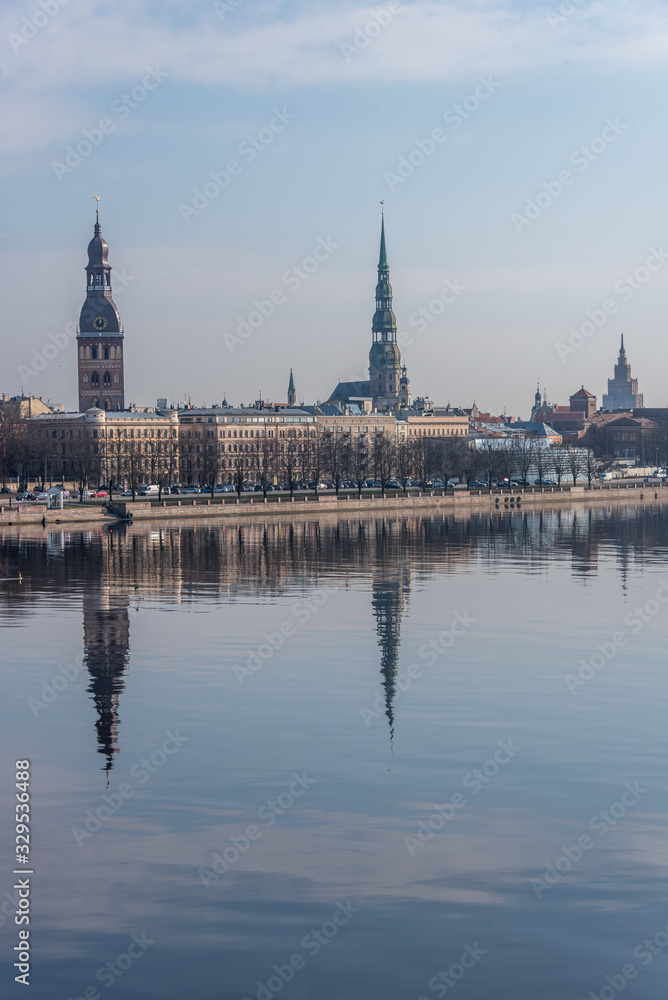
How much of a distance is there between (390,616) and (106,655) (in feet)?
31.5

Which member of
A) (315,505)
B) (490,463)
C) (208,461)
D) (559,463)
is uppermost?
(208,461)

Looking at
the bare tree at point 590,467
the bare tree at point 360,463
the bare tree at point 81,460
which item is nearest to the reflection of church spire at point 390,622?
the bare tree at point 81,460

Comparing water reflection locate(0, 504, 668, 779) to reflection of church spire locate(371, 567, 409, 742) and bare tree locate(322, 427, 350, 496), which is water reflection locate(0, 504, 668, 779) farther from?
bare tree locate(322, 427, 350, 496)

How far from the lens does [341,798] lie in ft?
65.2

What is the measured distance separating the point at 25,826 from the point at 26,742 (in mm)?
5106

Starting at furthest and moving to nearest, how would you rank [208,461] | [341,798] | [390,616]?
[208,461]
[390,616]
[341,798]

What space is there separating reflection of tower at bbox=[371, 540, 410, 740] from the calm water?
18cm

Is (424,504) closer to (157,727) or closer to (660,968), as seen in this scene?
(157,727)

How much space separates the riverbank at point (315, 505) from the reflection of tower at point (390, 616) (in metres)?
34.6

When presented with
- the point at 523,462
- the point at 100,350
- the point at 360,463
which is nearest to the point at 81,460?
the point at 360,463

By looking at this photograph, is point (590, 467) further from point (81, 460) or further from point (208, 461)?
point (81, 460)

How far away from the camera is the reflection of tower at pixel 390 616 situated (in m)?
28.1

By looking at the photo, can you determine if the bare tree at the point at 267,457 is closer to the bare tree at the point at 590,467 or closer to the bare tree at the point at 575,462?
the bare tree at the point at 575,462

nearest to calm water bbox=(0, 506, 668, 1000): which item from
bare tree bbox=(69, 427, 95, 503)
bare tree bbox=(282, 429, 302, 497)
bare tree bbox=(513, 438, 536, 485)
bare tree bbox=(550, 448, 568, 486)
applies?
bare tree bbox=(69, 427, 95, 503)
